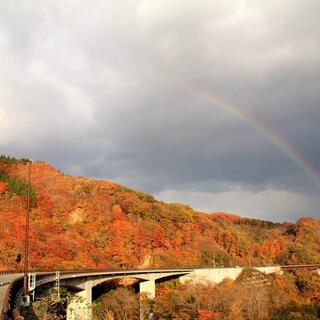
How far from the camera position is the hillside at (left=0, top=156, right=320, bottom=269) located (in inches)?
3196

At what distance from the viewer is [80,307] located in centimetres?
3759

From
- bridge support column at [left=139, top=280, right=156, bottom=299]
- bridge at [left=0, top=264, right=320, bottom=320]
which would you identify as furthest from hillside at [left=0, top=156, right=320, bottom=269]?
bridge at [left=0, top=264, right=320, bottom=320]

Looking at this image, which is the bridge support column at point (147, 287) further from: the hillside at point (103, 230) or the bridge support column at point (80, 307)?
the bridge support column at point (80, 307)

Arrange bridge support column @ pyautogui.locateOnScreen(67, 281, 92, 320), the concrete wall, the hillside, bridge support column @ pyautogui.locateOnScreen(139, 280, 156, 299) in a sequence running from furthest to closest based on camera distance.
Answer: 1. the concrete wall
2. the hillside
3. bridge support column @ pyautogui.locateOnScreen(139, 280, 156, 299)
4. bridge support column @ pyautogui.locateOnScreen(67, 281, 92, 320)

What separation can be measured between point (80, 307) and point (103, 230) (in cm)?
6545

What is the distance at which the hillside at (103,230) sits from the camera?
266 ft

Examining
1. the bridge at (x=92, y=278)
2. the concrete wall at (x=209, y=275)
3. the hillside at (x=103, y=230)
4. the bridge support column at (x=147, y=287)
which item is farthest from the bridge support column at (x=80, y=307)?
the concrete wall at (x=209, y=275)

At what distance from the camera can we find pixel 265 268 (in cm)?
9719

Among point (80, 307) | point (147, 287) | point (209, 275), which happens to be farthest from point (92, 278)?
point (209, 275)

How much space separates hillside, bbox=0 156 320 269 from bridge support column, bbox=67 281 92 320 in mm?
15460

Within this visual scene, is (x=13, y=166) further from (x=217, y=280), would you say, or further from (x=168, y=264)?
(x=217, y=280)

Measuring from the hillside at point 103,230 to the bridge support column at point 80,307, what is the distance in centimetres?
1546

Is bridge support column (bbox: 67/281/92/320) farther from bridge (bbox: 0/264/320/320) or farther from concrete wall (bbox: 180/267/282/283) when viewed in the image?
concrete wall (bbox: 180/267/282/283)

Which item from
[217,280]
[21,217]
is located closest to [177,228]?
[217,280]
